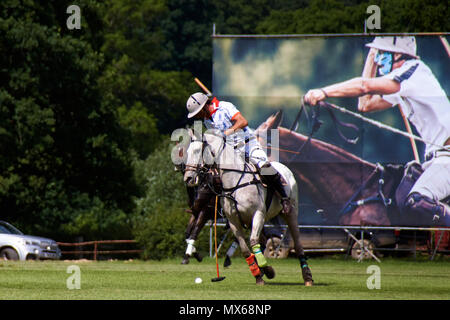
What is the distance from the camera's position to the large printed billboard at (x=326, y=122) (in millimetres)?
29688

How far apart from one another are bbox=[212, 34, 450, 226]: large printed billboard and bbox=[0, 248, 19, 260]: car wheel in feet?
28.3

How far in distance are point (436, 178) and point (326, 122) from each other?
4.03 meters

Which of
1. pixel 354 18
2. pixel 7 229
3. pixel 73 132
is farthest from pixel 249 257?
pixel 354 18

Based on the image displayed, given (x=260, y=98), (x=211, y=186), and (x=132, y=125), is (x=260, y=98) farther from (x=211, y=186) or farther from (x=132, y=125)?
(x=132, y=125)

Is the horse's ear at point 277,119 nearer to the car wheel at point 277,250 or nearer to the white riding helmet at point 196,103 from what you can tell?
the car wheel at point 277,250

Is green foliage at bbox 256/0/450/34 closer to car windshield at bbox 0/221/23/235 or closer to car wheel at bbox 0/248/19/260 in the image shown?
car windshield at bbox 0/221/23/235

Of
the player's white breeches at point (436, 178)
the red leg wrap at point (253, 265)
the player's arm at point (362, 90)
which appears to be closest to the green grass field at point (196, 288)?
the red leg wrap at point (253, 265)

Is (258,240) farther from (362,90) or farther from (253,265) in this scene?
(362,90)

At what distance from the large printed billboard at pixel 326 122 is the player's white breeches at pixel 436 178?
133 millimetres

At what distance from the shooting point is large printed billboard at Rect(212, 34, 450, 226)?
1169 inches

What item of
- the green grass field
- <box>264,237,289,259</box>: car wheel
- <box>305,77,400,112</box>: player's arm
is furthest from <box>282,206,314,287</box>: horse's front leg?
<box>264,237,289,259</box>: car wheel

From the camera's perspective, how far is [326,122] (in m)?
30.3

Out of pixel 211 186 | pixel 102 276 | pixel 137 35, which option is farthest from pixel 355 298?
pixel 137 35

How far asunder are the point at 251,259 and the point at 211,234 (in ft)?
50.3
